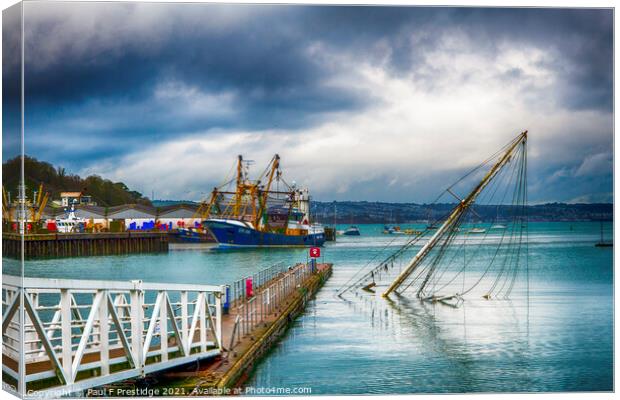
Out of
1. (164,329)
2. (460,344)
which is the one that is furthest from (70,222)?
(460,344)

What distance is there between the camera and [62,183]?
16.4m

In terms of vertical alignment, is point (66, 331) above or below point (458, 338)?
above

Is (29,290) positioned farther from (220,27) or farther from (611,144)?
(611,144)

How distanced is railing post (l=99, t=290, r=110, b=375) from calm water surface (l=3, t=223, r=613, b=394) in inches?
55.3

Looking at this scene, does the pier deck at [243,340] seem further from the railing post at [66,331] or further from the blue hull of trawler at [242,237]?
the blue hull of trawler at [242,237]

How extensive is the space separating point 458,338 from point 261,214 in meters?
23.3

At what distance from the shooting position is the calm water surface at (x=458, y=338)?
15.5 metres

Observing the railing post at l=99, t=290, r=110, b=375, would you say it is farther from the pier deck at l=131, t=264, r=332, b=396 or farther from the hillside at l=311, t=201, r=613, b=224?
the hillside at l=311, t=201, r=613, b=224

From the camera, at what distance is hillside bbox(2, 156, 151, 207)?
509 inches

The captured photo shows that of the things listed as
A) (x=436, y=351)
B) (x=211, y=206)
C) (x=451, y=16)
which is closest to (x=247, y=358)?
(x=436, y=351)

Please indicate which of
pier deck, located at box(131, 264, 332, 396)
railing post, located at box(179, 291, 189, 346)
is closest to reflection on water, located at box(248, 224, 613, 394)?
pier deck, located at box(131, 264, 332, 396)

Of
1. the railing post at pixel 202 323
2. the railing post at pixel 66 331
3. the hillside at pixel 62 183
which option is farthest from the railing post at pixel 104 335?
the railing post at pixel 202 323

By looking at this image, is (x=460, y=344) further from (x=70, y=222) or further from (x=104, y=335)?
(x=104, y=335)

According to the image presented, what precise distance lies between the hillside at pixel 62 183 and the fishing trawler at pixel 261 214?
2.37 metres
